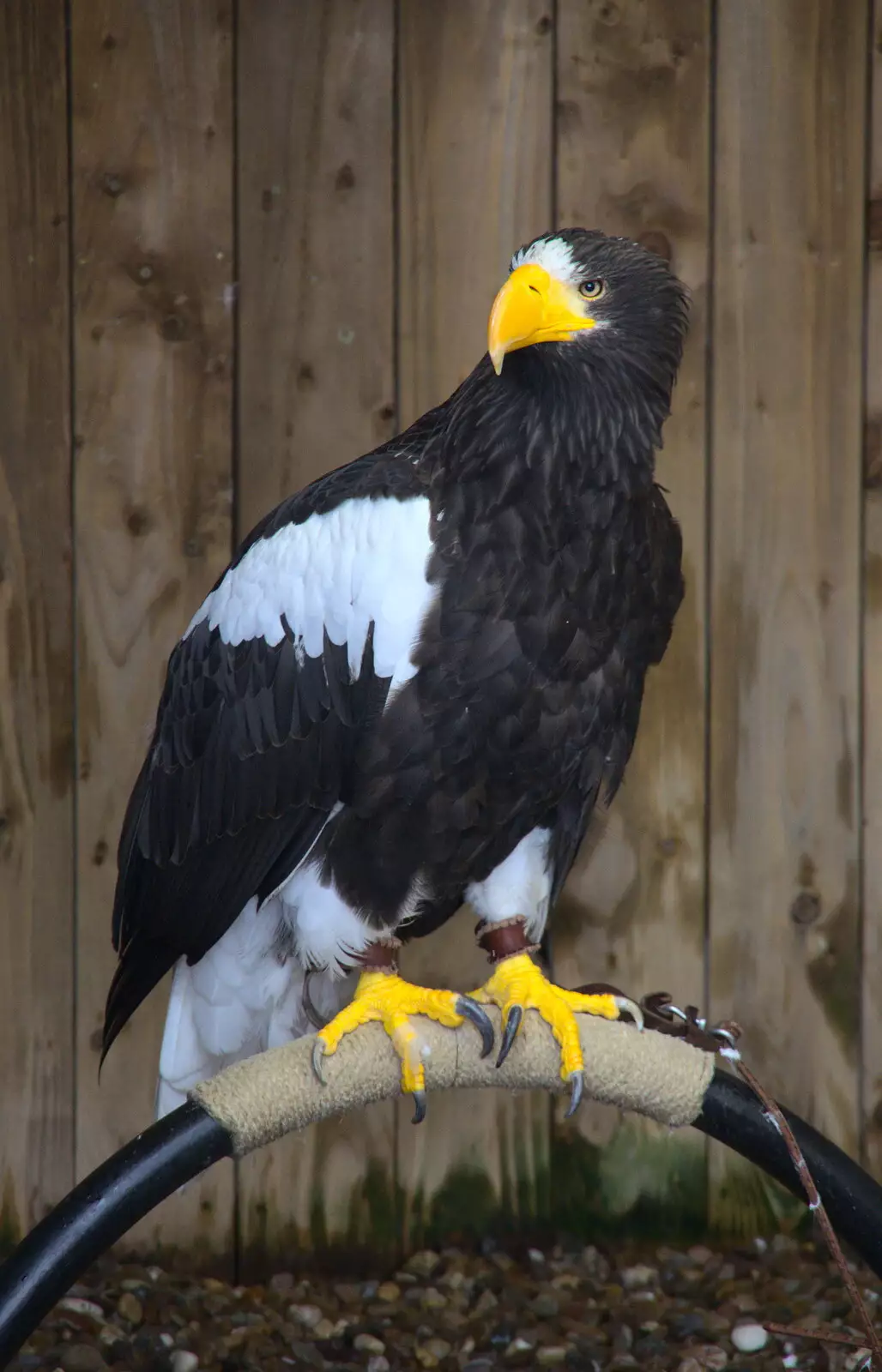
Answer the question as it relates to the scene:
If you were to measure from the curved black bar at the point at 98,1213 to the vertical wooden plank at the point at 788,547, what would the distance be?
1.47 metres

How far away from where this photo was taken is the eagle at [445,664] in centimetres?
170

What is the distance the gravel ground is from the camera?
2.41 metres

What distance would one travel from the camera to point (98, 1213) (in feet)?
4.17

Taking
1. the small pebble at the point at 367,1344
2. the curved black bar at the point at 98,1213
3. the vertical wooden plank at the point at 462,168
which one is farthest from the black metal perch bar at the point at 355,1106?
the small pebble at the point at 367,1344

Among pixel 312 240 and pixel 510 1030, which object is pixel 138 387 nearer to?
pixel 312 240

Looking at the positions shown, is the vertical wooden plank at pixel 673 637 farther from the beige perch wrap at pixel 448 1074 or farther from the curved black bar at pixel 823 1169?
the curved black bar at pixel 823 1169

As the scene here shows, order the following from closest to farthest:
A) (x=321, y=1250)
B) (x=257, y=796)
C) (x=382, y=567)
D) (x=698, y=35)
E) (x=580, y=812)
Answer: (x=382, y=567), (x=257, y=796), (x=580, y=812), (x=698, y=35), (x=321, y=1250)

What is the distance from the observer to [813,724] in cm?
262

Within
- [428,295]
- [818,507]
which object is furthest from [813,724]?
[428,295]

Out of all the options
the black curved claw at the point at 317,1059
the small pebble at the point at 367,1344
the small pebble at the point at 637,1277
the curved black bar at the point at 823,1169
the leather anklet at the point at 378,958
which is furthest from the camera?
the small pebble at the point at 637,1277

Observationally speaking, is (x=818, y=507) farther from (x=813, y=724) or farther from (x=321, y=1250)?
(x=321, y=1250)

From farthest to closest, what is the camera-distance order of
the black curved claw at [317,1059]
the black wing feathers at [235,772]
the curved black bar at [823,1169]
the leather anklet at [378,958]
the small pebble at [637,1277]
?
the small pebble at [637,1277]
the leather anklet at [378,958]
the black wing feathers at [235,772]
the black curved claw at [317,1059]
the curved black bar at [823,1169]

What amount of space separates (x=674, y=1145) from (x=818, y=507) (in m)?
1.20

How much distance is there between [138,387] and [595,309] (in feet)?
3.57
